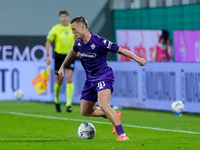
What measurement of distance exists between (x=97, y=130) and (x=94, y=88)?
1872 millimetres

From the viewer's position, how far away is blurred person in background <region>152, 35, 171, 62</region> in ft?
68.7

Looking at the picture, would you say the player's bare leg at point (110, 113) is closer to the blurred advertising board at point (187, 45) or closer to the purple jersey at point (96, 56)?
the purple jersey at point (96, 56)

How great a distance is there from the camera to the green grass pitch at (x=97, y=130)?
386 inches

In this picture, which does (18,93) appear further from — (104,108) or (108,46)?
(104,108)

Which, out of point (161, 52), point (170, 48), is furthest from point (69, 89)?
point (170, 48)

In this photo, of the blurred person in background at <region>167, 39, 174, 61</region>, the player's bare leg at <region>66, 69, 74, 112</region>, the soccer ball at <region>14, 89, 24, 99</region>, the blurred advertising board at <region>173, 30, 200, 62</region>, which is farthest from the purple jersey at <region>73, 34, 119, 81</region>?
the blurred person in background at <region>167, 39, 174, 61</region>

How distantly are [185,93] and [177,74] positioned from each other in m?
0.49

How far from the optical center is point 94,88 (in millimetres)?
10688

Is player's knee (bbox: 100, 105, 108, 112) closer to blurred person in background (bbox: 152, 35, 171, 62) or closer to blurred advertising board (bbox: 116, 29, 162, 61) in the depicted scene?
blurred person in background (bbox: 152, 35, 171, 62)

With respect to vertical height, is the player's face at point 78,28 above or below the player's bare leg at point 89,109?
above

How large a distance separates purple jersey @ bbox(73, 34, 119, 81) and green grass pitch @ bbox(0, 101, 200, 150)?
917 millimetres

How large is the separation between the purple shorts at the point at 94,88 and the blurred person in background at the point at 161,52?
33.6 feet

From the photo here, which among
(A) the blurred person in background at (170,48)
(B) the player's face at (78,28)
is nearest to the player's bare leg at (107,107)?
(B) the player's face at (78,28)

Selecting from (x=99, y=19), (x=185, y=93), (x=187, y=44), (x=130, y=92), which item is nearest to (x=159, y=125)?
(x=185, y=93)
